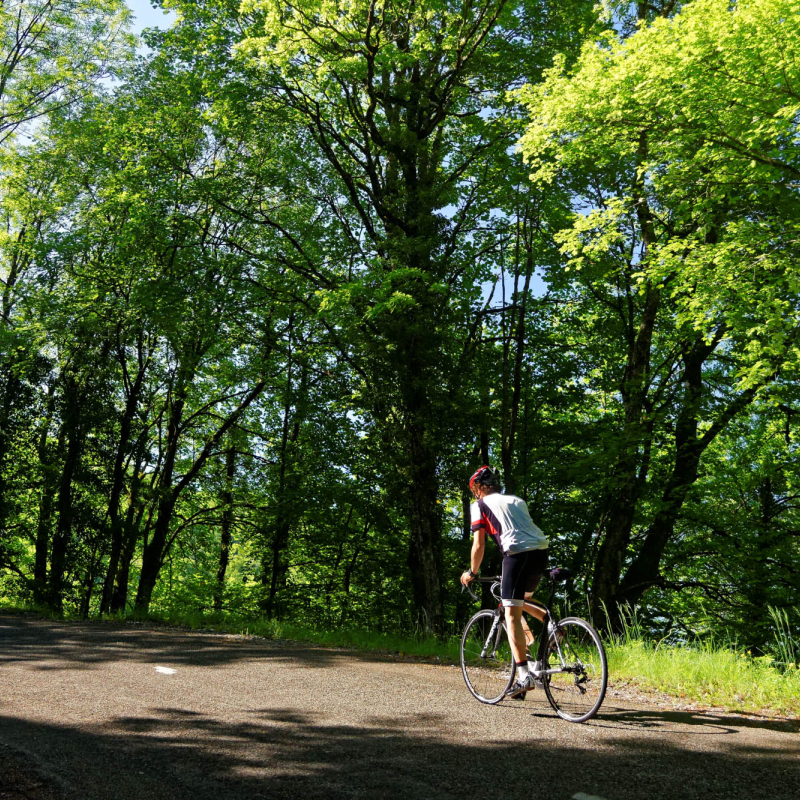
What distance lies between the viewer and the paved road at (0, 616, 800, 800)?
3.46 metres

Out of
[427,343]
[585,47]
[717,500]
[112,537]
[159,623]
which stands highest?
[585,47]

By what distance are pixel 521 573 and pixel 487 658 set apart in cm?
113

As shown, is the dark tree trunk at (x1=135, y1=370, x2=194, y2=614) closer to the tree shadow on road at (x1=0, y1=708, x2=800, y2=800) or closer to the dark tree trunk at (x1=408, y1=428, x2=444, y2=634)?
the dark tree trunk at (x1=408, y1=428, x2=444, y2=634)

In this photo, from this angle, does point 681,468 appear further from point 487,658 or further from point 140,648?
point 140,648

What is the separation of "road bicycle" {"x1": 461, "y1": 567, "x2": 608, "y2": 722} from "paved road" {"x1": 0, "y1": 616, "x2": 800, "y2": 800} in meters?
0.17

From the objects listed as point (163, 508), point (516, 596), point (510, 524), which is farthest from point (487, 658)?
point (163, 508)

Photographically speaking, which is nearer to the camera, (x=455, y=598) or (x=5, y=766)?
(x=5, y=766)

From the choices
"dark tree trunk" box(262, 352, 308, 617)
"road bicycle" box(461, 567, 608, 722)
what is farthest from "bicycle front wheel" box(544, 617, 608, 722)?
"dark tree trunk" box(262, 352, 308, 617)

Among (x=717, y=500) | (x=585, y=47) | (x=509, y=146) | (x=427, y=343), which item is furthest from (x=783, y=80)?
(x=717, y=500)

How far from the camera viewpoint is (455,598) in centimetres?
1680

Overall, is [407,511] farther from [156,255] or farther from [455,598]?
[156,255]

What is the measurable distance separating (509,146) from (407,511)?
8.32 metres

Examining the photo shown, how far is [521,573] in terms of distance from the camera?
528 centimetres

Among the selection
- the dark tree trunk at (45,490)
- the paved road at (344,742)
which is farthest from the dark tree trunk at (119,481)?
the paved road at (344,742)
